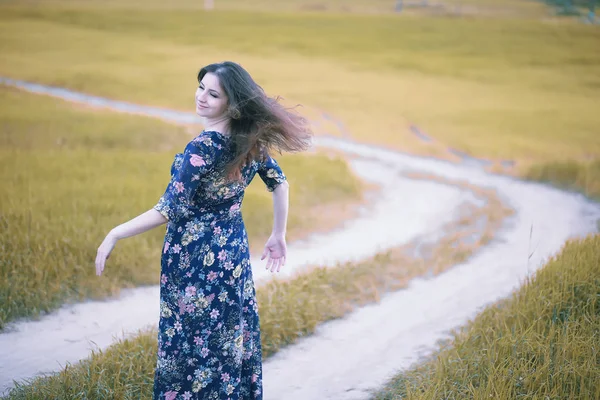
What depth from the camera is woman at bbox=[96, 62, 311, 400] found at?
1924 mm

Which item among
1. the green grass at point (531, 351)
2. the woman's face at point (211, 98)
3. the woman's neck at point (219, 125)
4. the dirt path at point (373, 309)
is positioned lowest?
the dirt path at point (373, 309)

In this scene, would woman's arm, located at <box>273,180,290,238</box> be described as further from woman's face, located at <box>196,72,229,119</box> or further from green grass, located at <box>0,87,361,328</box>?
green grass, located at <box>0,87,361,328</box>

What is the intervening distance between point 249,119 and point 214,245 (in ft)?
1.36

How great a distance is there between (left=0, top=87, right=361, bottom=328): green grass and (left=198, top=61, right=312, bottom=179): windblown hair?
1.93 metres

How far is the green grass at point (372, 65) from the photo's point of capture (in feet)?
27.6

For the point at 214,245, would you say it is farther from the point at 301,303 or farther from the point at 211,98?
the point at 301,303

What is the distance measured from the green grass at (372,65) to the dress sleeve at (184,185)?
21.8ft

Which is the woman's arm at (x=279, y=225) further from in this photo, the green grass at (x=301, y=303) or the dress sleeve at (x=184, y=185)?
the green grass at (x=301, y=303)

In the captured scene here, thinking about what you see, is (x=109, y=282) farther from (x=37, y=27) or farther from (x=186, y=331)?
(x=37, y=27)

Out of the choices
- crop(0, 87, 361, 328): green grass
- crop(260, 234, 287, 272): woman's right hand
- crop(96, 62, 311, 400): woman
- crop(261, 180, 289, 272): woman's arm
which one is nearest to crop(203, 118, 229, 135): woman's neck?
crop(96, 62, 311, 400): woman

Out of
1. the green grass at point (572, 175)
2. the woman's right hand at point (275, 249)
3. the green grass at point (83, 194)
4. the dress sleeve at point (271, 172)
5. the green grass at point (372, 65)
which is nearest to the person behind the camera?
the dress sleeve at point (271, 172)

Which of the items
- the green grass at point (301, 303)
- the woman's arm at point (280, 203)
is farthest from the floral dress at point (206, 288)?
the green grass at point (301, 303)

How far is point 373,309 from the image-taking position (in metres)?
3.66

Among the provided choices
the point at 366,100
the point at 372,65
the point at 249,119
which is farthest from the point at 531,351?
the point at 372,65
